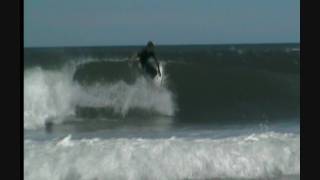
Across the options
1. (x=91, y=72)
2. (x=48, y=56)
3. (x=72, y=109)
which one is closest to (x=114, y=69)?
(x=91, y=72)

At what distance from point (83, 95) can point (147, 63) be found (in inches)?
48.9

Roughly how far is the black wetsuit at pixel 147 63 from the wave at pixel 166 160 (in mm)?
3683

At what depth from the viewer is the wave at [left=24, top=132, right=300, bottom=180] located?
4.07 meters

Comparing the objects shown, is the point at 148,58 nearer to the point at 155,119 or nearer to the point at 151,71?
the point at 151,71

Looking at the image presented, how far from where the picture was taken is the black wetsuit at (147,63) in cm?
845

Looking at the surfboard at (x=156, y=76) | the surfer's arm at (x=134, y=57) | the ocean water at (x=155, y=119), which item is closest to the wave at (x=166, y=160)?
the ocean water at (x=155, y=119)

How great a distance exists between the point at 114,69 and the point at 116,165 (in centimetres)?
512

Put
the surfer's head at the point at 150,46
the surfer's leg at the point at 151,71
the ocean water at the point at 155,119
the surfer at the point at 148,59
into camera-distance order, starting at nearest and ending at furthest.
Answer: the ocean water at the point at 155,119 < the surfer's leg at the point at 151,71 < the surfer at the point at 148,59 < the surfer's head at the point at 150,46

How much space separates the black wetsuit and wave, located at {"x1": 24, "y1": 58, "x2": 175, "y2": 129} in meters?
0.23

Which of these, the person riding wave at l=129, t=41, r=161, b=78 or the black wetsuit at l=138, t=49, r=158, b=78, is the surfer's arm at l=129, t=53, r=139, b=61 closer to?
the person riding wave at l=129, t=41, r=161, b=78

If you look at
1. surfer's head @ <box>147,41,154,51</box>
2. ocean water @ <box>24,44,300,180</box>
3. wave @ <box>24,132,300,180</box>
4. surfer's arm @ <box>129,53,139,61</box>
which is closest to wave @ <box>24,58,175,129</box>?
ocean water @ <box>24,44,300,180</box>

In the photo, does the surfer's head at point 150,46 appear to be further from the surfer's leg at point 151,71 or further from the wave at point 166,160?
the wave at point 166,160

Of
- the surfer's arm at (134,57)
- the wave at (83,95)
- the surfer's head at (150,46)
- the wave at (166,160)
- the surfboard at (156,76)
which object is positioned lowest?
the wave at (166,160)

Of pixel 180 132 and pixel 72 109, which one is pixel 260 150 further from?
pixel 72 109
